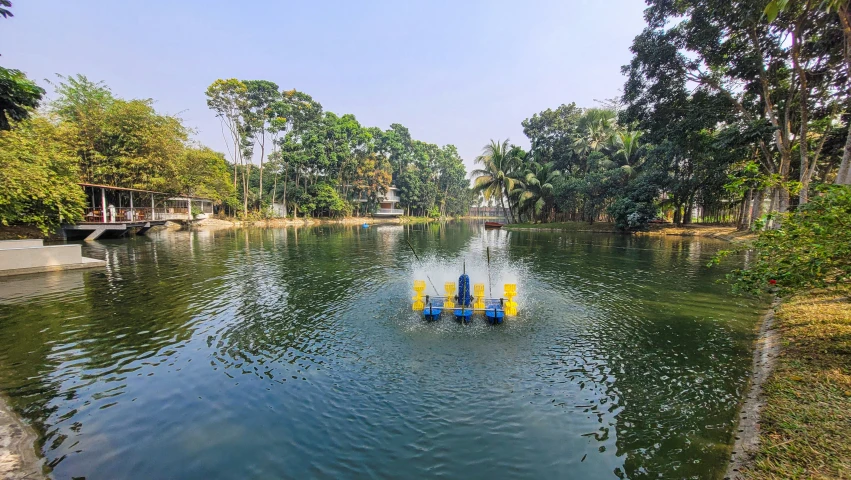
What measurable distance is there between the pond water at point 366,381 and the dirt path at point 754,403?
252mm

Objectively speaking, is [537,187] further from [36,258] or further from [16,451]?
[16,451]

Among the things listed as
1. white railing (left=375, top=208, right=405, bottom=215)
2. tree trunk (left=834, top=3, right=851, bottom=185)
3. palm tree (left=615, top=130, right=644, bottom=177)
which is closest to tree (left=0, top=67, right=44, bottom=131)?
tree trunk (left=834, top=3, right=851, bottom=185)

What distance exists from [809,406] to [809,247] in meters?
2.52

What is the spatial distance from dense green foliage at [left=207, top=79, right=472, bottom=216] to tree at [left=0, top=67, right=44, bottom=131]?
54137mm

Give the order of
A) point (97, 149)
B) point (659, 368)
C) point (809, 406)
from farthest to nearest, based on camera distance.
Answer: point (97, 149)
point (659, 368)
point (809, 406)

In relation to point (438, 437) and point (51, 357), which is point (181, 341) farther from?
point (438, 437)

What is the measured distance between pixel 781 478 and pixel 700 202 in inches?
1834

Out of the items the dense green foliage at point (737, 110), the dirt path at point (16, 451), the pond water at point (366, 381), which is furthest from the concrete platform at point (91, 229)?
the dense green foliage at point (737, 110)

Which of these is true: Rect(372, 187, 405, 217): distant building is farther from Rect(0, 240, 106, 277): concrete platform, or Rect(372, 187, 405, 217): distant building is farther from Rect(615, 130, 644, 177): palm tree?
Rect(0, 240, 106, 277): concrete platform

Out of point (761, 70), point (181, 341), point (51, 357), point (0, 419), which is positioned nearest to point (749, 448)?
point (0, 419)

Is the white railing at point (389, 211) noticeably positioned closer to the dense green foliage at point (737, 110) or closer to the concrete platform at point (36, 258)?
the dense green foliage at point (737, 110)

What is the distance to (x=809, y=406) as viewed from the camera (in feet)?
16.6

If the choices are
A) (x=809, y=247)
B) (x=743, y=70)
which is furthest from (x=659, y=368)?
(x=743, y=70)

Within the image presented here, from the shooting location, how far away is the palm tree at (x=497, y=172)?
55.0 m
